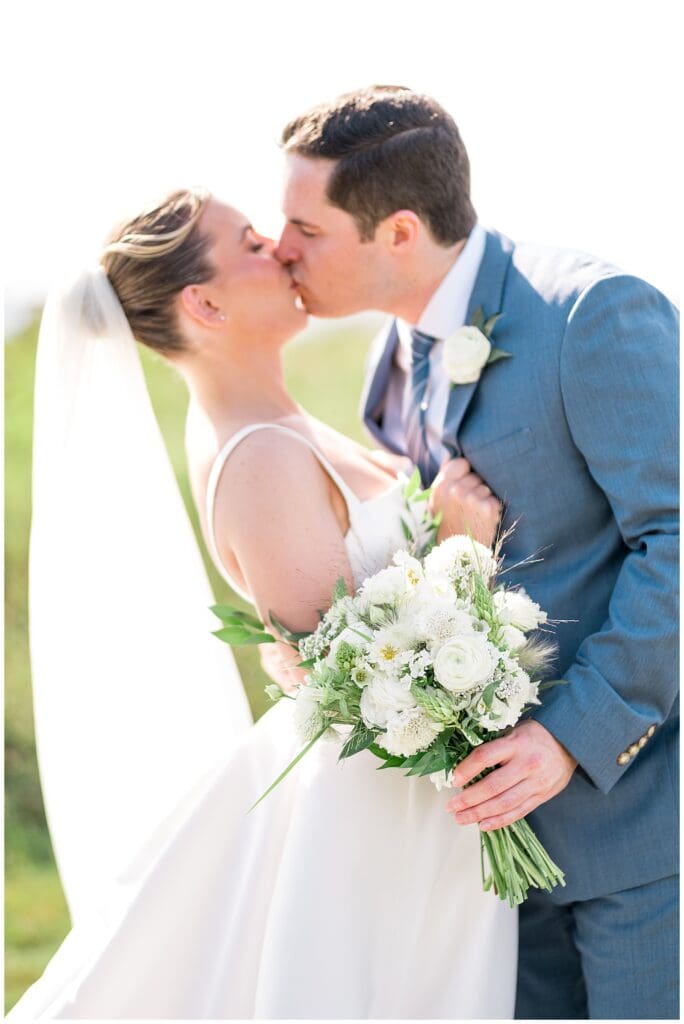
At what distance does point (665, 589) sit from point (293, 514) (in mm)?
1061

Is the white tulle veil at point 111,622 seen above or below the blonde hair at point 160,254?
below

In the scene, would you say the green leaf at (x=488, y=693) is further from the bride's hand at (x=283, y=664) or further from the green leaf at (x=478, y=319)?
the green leaf at (x=478, y=319)

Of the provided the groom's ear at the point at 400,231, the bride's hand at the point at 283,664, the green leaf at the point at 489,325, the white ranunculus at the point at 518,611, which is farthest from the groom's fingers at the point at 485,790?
the groom's ear at the point at 400,231

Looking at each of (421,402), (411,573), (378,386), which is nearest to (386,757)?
(411,573)

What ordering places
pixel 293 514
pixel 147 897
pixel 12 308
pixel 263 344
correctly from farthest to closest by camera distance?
pixel 12 308
pixel 263 344
pixel 293 514
pixel 147 897

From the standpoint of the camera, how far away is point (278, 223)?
3754 mm

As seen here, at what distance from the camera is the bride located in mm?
2867

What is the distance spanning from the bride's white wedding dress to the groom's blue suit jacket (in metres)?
0.34

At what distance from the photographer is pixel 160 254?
3555 mm

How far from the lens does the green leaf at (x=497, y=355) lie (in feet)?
10.2

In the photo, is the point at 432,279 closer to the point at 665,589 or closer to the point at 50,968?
the point at 665,589

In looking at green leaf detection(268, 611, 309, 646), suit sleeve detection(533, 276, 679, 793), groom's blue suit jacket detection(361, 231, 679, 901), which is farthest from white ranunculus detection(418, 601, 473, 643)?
green leaf detection(268, 611, 309, 646)

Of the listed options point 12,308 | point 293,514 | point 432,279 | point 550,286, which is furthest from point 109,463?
point 12,308

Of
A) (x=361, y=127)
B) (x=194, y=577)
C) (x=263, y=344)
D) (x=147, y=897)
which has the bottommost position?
(x=147, y=897)
